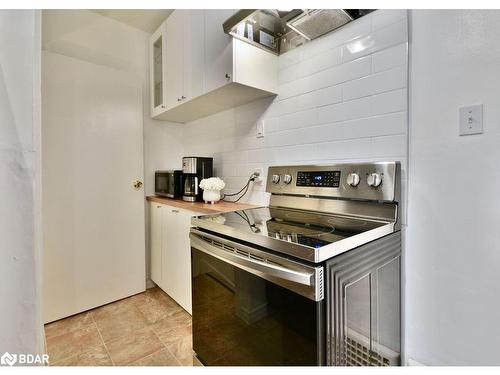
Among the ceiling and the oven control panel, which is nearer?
the oven control panel

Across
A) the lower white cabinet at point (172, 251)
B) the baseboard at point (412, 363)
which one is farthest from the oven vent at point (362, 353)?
the lower white cabinet at point (172, 251)

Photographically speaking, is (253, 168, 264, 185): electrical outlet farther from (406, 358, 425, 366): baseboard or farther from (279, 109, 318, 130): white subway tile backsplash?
(406, 358, 425, 366): baseboard

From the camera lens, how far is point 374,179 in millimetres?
1154

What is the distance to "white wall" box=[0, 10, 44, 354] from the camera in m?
0.48

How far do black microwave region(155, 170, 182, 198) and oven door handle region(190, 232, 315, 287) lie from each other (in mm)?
972

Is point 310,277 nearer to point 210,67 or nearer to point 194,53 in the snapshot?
point 210,67

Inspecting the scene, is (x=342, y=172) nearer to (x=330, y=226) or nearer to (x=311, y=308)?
(x=330, y=226)

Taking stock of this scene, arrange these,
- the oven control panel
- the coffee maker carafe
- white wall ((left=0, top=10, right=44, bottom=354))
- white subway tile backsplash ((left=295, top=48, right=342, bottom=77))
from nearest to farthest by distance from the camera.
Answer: white wall ((left=0, top=10, right=44, bottom=354))
the oven control panel
white subway tile backsplash ((left=295, top=48, right=342, bottom=77))
the coffee maker carafe

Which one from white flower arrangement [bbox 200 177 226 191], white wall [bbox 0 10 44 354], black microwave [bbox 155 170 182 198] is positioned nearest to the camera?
white wall [bbox 0 10 44 354]

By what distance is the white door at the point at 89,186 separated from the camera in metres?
1.81

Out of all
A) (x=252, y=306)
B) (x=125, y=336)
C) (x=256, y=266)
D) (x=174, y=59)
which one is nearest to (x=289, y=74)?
(x=174, y=59)

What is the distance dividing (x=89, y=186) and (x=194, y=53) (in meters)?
1.25

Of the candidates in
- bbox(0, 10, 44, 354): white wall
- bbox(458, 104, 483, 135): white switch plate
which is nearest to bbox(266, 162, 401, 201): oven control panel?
bbox(458, 104, 483, 135): white switch plate
